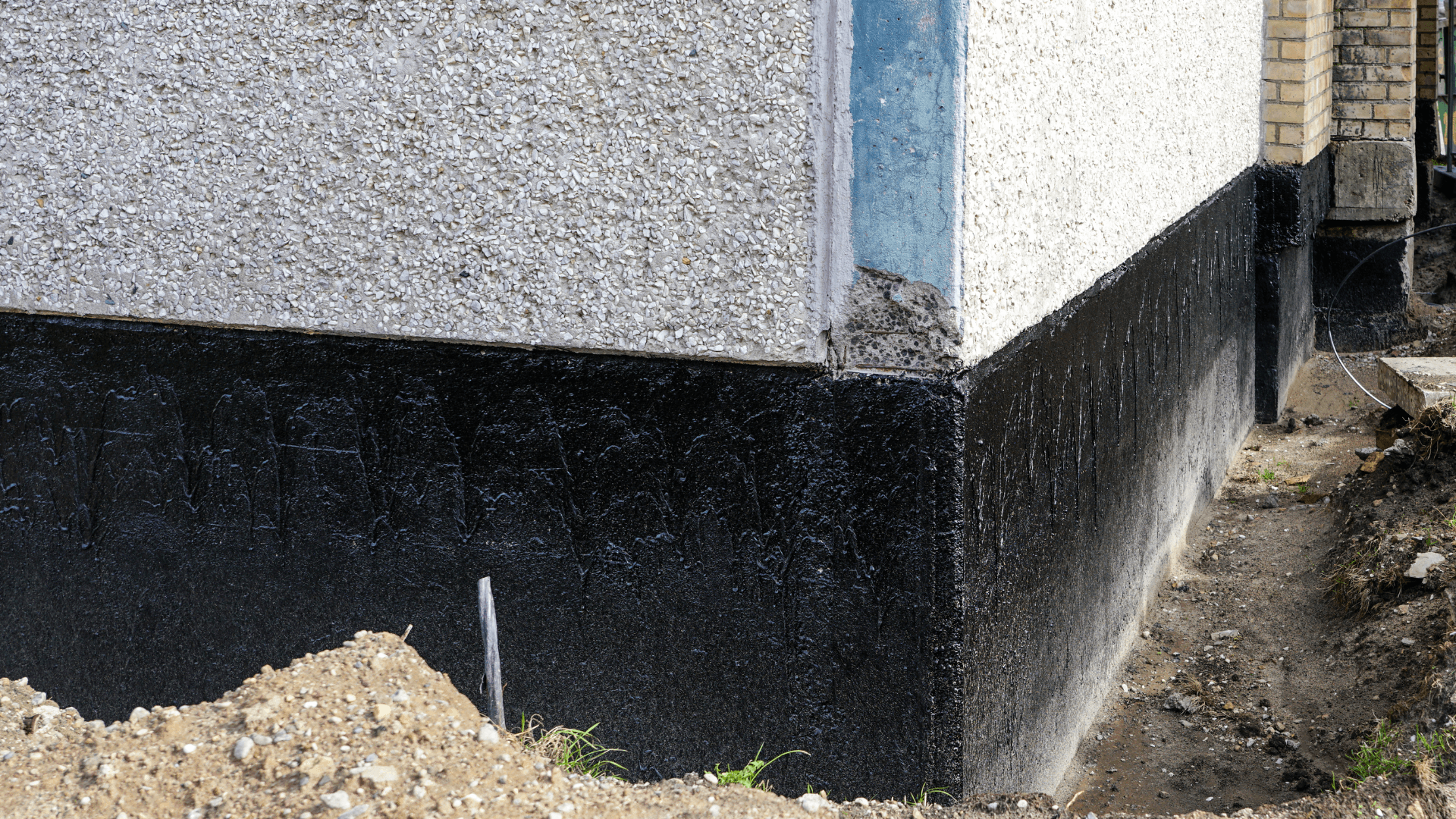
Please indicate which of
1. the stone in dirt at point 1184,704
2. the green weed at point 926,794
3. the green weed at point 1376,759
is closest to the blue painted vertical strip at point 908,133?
the green weed at point 926,794

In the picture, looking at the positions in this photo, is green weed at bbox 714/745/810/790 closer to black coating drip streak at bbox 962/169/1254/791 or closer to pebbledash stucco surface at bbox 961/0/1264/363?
black coating drip streak at bbox 962/169/1254/791

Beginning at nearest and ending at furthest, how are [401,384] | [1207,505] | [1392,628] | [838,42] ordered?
[838,42], [401,384], [1392,628], [1207,505]

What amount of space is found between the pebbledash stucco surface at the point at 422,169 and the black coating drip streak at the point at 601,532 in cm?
10

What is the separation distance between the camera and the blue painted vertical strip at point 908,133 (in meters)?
2.07

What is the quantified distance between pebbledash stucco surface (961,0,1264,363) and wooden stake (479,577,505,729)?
1.04 m

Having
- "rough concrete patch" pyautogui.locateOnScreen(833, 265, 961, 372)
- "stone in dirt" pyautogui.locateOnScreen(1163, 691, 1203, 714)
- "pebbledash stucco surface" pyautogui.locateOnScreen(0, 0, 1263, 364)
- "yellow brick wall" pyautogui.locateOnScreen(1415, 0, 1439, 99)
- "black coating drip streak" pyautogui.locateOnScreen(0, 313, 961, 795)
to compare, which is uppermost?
"yellow brick wall" pyautogui.locateOnScreen(1415, 0, 1439, 99)

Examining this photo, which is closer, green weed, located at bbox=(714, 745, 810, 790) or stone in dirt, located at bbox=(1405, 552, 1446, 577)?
green weed, located at bbox=(714, 745, 810, 790)

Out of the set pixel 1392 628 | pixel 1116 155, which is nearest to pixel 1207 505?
pixel 1392 628

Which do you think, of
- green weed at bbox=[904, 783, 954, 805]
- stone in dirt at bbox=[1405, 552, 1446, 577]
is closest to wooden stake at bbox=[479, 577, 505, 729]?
green weed at bbox=[904, 783, 954, 805]

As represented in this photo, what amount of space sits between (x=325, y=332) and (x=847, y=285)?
1.16 metres

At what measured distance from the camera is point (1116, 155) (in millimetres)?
3113

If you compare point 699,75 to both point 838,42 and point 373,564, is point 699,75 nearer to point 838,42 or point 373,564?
point 838,42

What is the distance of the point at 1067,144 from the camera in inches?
105

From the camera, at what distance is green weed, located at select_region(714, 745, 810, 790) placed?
2297 mm
